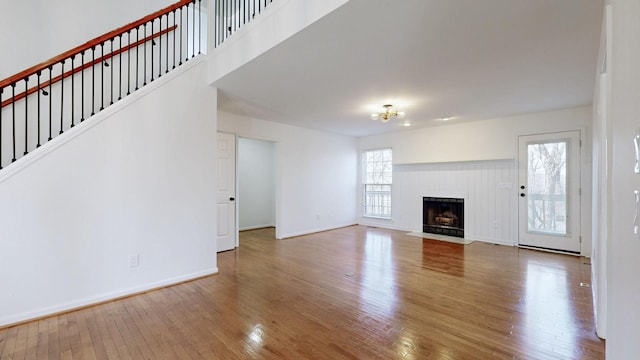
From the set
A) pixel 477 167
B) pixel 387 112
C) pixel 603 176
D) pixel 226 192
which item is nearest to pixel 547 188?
pixel 477 167

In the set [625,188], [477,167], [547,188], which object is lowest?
[547,188]

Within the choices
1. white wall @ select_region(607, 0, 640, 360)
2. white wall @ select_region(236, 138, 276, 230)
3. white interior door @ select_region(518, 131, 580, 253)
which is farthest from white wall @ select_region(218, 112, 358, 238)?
white wall @ select_region(607, 0, 640, 360)

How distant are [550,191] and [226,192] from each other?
5597 mm

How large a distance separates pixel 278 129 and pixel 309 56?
317 cm

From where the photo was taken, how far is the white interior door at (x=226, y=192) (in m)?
4.89

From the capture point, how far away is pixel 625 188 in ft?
3.35

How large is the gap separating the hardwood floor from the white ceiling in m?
2.38

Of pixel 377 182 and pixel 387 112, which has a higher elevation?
pixel 387 112

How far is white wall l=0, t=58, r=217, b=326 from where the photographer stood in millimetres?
2449

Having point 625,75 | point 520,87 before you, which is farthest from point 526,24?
point 520,87

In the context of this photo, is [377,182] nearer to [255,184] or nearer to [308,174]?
[308,174]

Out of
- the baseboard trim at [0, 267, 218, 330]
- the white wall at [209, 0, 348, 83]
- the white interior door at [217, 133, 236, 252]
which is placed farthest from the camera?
the white interior door at [217, 133, 236, 252]

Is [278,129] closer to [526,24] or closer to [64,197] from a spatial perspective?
[64,197]

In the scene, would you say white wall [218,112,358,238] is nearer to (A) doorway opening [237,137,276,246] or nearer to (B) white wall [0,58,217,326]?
(A) doorway opening [237,137,276,246]
